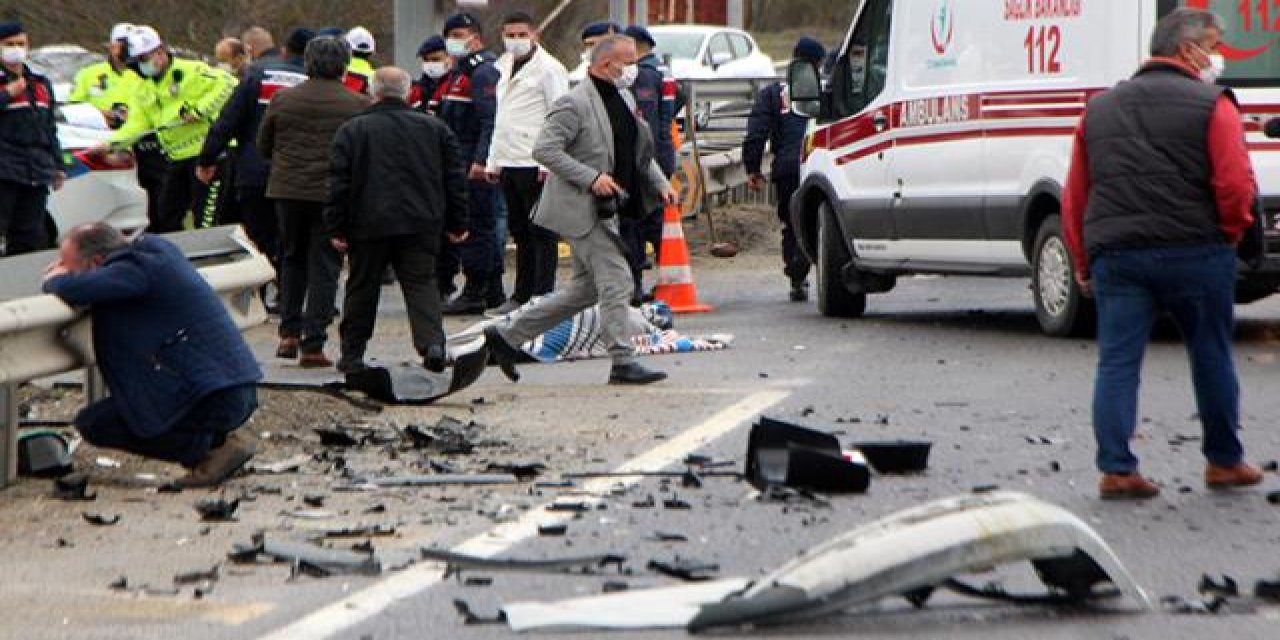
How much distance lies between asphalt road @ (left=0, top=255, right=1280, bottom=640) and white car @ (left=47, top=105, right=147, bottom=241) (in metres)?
2.63

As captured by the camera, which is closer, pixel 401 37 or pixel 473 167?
pixel 473 167

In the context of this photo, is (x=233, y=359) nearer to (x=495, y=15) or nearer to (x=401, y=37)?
(x=401, y=37)

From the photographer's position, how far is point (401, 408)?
40.7 feet

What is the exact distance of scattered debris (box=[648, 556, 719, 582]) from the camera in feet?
24.8

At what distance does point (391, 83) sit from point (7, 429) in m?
4.33

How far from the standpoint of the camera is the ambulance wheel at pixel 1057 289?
14.8 meters

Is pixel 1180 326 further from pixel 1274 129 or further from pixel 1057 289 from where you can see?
pixel 1057 289

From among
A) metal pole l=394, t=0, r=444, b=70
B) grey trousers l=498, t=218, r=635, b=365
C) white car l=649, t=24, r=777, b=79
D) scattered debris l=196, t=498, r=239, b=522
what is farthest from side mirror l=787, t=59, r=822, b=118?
white car l=649, t=24, r=777, b=79

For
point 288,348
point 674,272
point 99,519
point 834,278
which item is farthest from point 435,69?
point 99,519

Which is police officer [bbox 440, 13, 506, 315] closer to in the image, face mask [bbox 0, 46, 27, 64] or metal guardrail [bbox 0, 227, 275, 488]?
face mask [bbox 0, 46, 27, 64]

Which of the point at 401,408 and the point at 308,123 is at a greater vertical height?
the point at 308,123

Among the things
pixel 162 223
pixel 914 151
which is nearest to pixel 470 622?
pixel 914 151

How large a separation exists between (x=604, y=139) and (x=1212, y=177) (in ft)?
15.7

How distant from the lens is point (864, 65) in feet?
56.3
